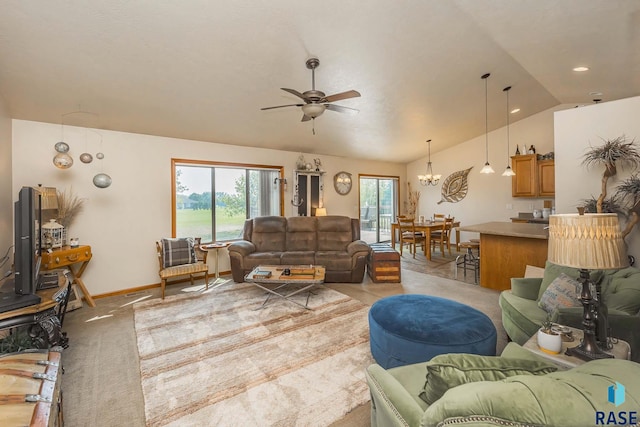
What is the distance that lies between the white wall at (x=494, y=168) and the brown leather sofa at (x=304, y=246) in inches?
146

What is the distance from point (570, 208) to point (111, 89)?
5335mm

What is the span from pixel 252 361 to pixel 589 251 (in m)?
2.34

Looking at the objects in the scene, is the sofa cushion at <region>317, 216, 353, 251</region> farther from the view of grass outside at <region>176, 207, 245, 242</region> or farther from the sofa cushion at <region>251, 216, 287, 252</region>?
the view of grass outside at <region>176, 207, 245, 242</region>

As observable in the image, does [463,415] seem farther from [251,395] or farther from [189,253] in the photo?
[189,253]

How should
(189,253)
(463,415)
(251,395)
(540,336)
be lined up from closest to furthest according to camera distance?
(463,415), (540,336), (251,395), (189,253)

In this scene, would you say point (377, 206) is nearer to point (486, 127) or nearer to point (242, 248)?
point (486, 127)

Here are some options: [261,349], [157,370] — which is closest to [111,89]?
[157,370]

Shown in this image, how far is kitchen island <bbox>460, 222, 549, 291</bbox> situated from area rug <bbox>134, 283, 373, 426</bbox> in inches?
83.2

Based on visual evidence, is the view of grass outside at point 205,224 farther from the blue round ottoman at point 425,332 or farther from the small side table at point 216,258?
the blue round ottoman at point 425,332

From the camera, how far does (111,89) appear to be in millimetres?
3018

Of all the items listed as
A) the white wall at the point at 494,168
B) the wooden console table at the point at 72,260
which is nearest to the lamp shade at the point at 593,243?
the wooden console table at the point at 72,260

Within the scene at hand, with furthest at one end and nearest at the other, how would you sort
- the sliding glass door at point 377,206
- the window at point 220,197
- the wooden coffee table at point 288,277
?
1. the sliding glass door at point 377,206
2. the window at point 220,197
3. the wooden coffee table at point 288,277

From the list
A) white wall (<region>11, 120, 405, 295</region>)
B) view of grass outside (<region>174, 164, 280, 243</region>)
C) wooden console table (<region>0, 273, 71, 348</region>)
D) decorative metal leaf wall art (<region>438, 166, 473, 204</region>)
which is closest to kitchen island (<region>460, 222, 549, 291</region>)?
decorative metal leaf wall art (<region>438, 166, 473, 204</region>)

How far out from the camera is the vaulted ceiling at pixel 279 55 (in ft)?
7.36
